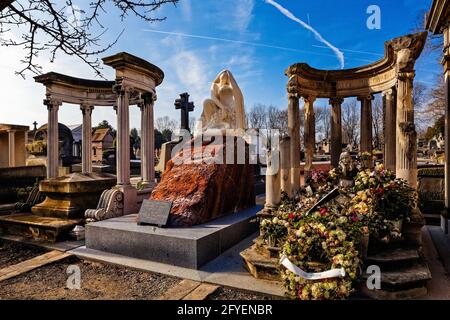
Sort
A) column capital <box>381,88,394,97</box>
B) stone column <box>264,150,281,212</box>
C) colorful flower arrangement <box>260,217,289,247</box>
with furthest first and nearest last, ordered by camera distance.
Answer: column capital <box>381,88,394,97</box>, stone column <box>264,150,281,212</box>, colorful flower arrangement <box>260,217,289,247</box>

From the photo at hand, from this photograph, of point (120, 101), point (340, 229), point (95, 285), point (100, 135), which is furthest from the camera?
point (100, 135)

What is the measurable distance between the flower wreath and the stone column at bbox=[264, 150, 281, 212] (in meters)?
2.05

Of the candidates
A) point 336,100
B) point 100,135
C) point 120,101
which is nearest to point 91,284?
point 120,101

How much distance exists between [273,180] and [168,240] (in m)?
2.73

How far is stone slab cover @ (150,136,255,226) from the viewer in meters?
6.08

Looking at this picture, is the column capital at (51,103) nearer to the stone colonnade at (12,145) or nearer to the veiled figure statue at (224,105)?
the veiled figure statue at (224,105)

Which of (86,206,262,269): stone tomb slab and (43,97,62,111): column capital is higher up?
(43,97,62,111): column capital

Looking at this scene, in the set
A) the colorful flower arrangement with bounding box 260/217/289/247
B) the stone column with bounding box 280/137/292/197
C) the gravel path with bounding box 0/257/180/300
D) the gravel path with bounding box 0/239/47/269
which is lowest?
the gravel path with bounding box 0/239/47/269

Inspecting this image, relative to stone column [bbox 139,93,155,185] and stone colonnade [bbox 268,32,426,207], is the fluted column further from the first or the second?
stone colonnade [bbox 268,32,426,207]

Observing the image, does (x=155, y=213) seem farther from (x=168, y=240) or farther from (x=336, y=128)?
(x=336, y=128)

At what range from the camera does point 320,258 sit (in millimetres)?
3936

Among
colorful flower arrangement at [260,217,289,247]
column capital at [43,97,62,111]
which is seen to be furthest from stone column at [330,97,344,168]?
column capital at [43,97,62,111]

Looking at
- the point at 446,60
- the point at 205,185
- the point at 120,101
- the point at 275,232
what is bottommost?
the point at 275,232
